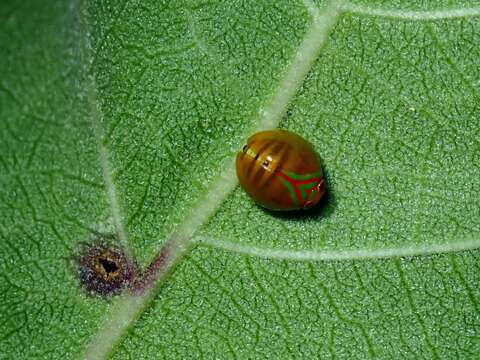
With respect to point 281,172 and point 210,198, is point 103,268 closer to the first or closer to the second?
point 210,198

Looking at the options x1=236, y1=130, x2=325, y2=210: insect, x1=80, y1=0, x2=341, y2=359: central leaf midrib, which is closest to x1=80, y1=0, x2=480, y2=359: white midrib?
x1=80, y1=0, x2=341, y2=359: central leaf midrib

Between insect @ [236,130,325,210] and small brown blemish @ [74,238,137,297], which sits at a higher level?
insect @ [236,130,325,210]

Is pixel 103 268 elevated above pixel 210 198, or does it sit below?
below

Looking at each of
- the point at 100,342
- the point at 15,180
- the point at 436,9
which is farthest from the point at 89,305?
the point at 436,9

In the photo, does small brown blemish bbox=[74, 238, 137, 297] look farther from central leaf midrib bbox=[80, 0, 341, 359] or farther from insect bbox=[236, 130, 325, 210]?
insect bbox=[236, 130, 325, 210]

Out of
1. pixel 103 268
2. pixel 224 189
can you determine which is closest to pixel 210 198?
pixel 224 189

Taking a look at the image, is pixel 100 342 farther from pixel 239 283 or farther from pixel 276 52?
pixel 276 52
